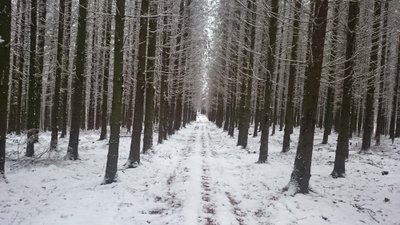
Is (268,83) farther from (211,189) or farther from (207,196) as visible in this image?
(207,196)

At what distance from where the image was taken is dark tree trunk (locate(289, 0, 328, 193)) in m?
9.92

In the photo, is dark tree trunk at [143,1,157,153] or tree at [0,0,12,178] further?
dark tree trunk at [143,1,157,153]

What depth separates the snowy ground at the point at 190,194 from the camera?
7926mm

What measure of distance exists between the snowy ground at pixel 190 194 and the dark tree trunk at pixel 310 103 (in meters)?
0.58

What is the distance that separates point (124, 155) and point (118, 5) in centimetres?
865

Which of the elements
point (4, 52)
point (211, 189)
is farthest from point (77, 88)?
point (211, 189)

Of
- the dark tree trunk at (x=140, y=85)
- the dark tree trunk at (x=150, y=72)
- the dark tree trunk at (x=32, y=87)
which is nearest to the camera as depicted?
the dark tree trunk at (x=140, y=85)

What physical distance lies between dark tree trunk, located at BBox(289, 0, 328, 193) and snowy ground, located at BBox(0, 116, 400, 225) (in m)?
0.58

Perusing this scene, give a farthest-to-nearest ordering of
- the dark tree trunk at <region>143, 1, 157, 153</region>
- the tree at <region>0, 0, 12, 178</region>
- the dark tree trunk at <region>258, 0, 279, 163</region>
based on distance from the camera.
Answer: the dark tree trunk at <region>258, 0, 279, 163</region>, the dark tree trunk at <region>143, 1, 157, 153</region>, the tree at <region>0, 0, 12, 178</region>

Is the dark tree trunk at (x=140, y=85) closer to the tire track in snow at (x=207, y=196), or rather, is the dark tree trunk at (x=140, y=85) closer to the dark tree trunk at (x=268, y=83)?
the tire track in snow at (x=207, y=196)

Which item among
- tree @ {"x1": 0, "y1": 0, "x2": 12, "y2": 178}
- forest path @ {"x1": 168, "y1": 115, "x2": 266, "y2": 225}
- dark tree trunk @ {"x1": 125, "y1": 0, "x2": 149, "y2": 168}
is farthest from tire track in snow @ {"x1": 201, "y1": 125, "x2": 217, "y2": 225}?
tree @ {"x1": 0, "y1": 0, "x2": 12, "y2": 178}

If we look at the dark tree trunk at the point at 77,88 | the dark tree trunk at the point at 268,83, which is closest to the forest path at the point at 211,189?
the dark tree trunk at the point at 268,83

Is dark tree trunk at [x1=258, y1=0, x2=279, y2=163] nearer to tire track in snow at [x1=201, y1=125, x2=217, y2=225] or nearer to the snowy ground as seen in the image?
the snowy ground

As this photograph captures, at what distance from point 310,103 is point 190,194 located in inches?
170
